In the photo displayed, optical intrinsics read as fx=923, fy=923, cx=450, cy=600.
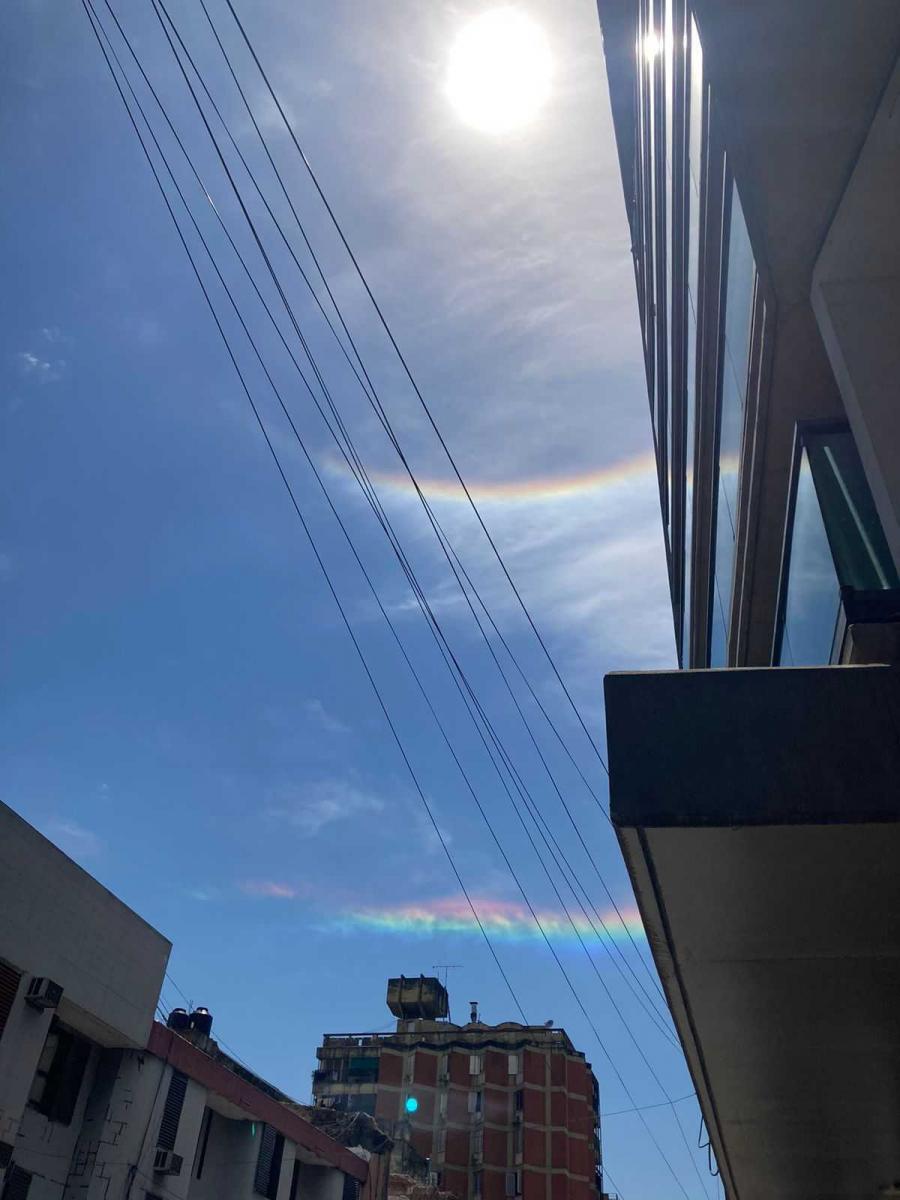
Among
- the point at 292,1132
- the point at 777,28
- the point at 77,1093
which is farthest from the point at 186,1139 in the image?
the point at 777,28

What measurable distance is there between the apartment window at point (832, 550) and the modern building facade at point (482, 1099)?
173 feet

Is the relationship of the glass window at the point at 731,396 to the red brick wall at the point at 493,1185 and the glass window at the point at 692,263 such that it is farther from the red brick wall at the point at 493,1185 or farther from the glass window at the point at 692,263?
the red brick wall at the point at 493,1185

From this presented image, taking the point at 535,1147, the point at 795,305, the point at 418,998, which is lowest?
the point at 795,305

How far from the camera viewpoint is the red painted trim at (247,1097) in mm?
16906

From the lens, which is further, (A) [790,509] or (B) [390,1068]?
(B) [390,1068]

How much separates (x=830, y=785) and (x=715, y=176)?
485cm

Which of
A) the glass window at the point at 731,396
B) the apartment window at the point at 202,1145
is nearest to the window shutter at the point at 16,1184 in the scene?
the apartment window at the point at 202,1145

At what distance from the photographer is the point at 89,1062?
15.5 m

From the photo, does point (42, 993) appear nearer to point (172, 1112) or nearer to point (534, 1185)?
point (172, 1112)

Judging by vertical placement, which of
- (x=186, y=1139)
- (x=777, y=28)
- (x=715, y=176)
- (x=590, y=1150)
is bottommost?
(x=186, y=1139)

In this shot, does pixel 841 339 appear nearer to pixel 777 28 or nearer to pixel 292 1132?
pixel 777 28

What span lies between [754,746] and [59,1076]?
50.8ft

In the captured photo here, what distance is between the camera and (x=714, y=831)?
3.07 m

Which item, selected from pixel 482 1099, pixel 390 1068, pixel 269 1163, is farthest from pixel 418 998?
pixel 269 1163
